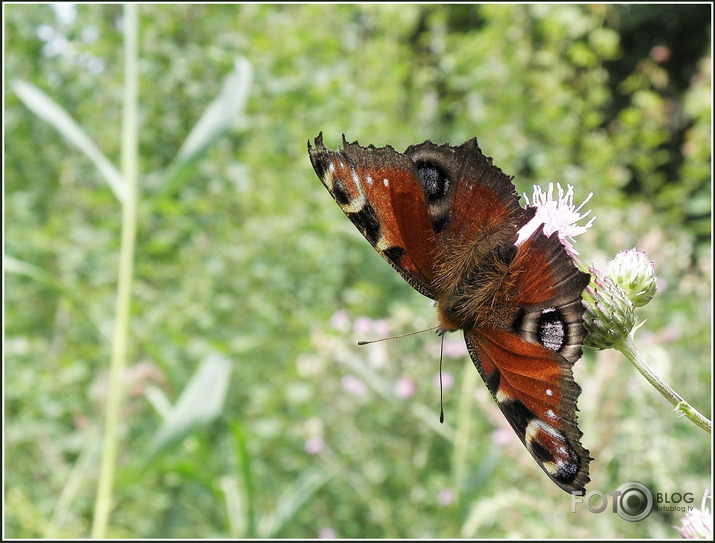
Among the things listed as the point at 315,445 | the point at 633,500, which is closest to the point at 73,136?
the point at 315,445

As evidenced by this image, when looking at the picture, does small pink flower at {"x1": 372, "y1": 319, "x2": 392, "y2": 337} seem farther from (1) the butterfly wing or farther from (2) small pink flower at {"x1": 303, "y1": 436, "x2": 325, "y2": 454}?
(1) the butterfly wing

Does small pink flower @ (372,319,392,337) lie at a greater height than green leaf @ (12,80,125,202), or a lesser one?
lesser

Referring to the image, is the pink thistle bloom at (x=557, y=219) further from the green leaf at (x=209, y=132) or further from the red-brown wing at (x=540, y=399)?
the green leaf at (x=209, y=132)

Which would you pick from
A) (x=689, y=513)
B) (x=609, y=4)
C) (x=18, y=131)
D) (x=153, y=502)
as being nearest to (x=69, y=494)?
(x=153, y=502)

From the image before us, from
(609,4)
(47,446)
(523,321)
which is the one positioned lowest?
(47,446)

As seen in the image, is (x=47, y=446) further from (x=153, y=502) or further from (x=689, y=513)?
(x=689, y=513)

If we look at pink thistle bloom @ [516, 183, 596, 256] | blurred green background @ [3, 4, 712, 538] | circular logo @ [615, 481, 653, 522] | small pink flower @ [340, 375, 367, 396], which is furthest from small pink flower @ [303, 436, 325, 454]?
pink thistle bloom @ [516, 183, 596, 256]
